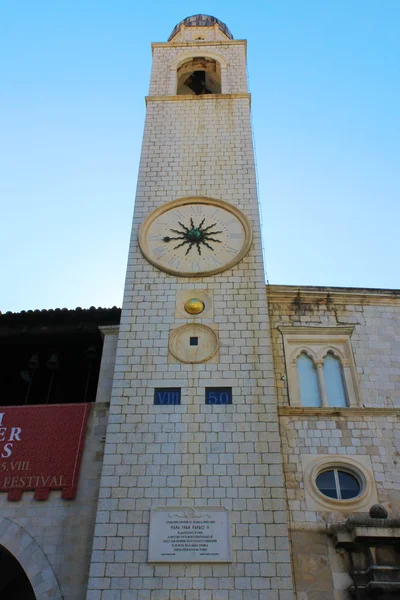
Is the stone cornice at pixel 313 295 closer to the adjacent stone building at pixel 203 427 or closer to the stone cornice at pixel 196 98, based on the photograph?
the adjacent stone building at pixel 203 427

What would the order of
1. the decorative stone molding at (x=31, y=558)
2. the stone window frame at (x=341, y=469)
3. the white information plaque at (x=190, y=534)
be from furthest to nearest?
the stone window frame at (x=341, y=469) → the decorative stone molding at (x=31, y=558) → the white information plaque at (x=190, y=534)

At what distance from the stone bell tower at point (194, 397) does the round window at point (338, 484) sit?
1.02 m

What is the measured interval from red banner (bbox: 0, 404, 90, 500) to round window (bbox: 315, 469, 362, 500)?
421cm

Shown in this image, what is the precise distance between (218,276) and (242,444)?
3.82 metres

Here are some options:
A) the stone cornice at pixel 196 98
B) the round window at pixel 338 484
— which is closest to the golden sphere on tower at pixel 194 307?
the round window at pixel 338 484

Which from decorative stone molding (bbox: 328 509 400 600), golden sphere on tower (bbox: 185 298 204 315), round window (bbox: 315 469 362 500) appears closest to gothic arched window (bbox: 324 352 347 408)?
round window (bbox: 315 469 362 500)

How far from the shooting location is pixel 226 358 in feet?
35.9

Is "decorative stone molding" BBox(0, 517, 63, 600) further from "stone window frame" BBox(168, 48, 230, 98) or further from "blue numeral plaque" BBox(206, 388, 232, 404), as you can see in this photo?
"stone window frame" BBox(168, 48, 230, 98)

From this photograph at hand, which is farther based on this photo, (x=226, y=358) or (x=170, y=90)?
(x=170, y=90)

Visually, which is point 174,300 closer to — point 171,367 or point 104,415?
point 171,367

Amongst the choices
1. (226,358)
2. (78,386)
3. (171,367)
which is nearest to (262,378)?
(226,358)

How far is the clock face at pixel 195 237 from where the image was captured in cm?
1251

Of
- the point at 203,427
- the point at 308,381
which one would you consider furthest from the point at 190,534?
the point at 308,381

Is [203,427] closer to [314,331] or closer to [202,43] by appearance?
[314,331]
